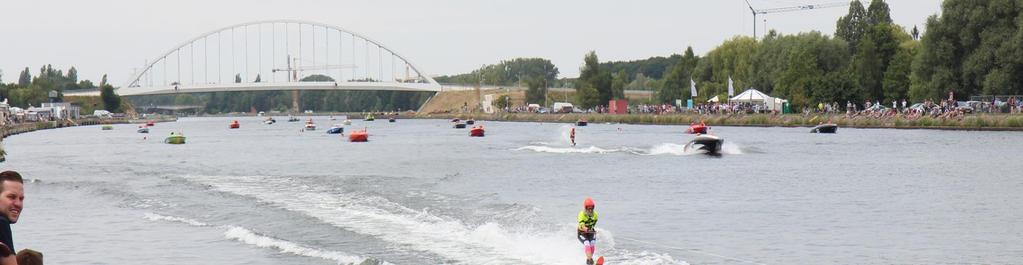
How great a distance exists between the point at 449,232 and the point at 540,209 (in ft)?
Result: 29.9

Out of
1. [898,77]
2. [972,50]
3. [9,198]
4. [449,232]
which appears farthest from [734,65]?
[9,198]

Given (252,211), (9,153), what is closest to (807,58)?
(9,153)

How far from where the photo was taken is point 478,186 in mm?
56500

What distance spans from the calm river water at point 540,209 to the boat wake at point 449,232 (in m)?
0.09

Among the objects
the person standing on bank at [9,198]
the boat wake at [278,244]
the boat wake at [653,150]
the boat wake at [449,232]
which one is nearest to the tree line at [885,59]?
the boat wake at [653,150]

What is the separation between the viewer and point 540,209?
43531mm

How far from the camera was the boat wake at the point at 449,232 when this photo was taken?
2945 centimetres

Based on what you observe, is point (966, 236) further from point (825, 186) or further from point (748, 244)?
point (825, 186)

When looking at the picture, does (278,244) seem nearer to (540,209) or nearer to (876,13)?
(540,209)

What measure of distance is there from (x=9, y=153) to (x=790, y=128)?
81164 mm

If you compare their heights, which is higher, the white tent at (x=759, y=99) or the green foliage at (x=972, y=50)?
the green foliage at (x=972, y=50)

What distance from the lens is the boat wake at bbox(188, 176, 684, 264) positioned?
96.6ft

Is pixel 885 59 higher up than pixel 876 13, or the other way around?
pixel 876 13

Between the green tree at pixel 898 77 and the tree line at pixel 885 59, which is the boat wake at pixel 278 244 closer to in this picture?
the tree line at pixel 885 59
